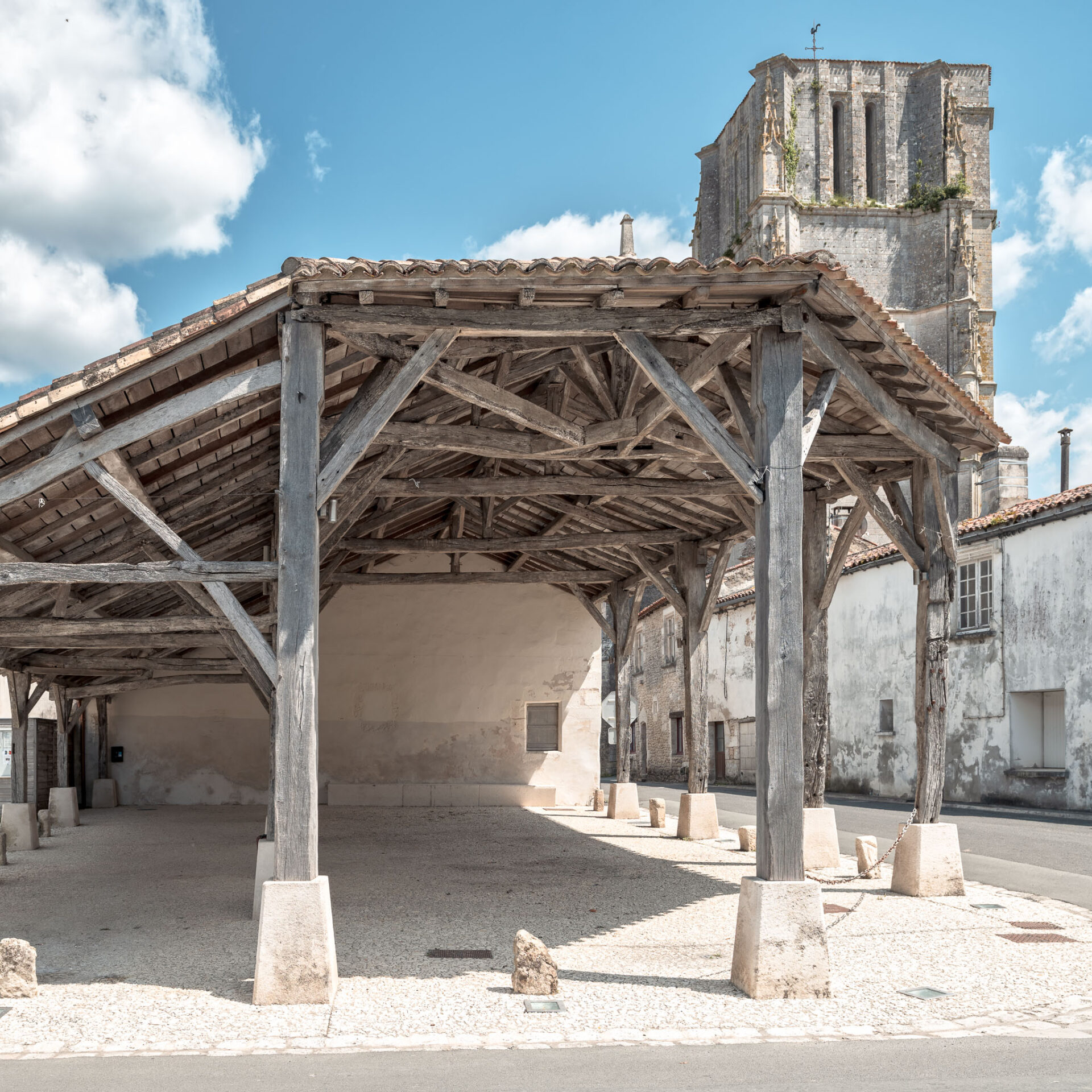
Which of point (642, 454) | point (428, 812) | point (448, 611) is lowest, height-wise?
point (428, 812)

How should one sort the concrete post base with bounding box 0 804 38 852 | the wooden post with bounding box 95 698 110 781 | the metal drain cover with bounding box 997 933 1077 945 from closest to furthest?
1. the metal drain cover with bounding box 997 933 1077 945
2. the concrete post base with bounding box 0 804 38 852
3. the wooden post with bounding box 95 698 110 781

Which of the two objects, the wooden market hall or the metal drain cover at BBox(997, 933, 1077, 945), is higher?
the wooden market hall

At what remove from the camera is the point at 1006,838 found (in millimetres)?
13516

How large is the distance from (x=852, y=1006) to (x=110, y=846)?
1033 cm

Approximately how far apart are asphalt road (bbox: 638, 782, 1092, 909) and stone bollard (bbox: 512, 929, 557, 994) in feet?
16.5

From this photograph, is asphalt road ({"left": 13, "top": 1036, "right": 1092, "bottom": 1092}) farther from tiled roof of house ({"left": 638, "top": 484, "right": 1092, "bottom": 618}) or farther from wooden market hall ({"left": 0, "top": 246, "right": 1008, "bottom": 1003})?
tiled roof of house ({"left": 638, "top": 484, "right": 1092, "bottom": 618})

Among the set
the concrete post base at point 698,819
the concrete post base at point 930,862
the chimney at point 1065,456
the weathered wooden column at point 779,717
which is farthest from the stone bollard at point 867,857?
the chimney at point 1065,456

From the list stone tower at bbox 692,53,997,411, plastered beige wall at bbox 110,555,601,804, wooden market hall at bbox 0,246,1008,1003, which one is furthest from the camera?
stone tower at bbox 692,53,997,411

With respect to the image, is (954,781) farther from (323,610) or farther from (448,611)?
(323,610)

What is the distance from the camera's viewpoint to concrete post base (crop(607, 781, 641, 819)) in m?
16.4

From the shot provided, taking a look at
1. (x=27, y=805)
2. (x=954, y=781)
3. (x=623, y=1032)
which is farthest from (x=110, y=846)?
(x=954, y=781)

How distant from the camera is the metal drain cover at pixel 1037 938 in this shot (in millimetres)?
7191

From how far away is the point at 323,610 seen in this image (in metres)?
18.0

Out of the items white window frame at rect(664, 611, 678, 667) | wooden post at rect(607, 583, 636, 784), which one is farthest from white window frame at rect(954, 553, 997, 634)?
white window frame at rect(664, 611, 678, 667)
